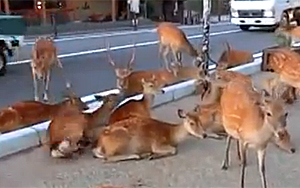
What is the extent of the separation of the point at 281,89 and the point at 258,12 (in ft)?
62.9

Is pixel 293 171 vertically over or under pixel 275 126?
under

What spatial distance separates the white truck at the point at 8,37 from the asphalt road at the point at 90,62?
36cm

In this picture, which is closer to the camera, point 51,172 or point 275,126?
point 275,126

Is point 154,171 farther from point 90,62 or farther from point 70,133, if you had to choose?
point 90,62

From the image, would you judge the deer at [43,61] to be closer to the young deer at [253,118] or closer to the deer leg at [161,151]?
the deer leg at [161,151]

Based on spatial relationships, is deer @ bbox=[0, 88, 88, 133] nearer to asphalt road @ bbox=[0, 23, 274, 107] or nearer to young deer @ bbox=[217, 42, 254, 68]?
asphalt road @ bbox=[0, 23, 274, 107]

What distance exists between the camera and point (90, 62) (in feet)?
53.1

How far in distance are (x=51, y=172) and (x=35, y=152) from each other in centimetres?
70

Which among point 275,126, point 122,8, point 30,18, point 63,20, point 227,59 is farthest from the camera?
point 122,8

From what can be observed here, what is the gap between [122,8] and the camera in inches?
1372

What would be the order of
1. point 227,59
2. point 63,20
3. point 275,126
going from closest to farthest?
point 275,126 → point 227,59 → point 63,20

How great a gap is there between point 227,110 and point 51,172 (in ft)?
5.61

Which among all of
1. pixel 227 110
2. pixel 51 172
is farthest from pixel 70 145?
pixel 227 110

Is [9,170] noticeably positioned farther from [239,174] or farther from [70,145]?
[239,174]
